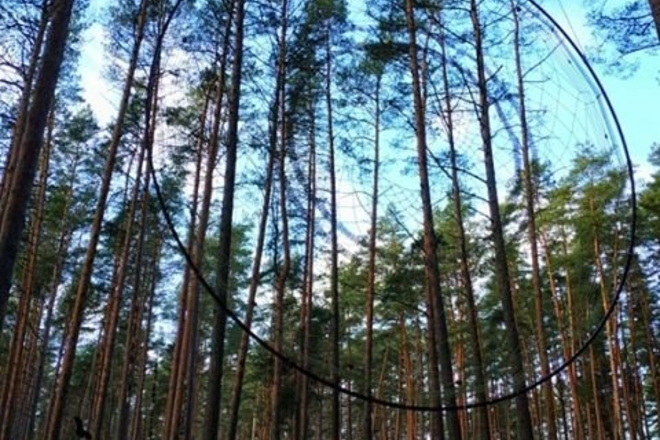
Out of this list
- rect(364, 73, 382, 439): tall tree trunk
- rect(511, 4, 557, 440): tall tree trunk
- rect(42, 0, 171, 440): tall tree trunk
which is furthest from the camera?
rect(42, 0, 171, 440): tall tree trunk

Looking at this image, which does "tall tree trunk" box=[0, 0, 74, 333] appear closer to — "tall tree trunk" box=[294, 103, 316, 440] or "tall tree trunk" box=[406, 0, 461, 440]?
"tall tree trunk" box=[406, 0, 461, 440]

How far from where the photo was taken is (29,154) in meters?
4.59

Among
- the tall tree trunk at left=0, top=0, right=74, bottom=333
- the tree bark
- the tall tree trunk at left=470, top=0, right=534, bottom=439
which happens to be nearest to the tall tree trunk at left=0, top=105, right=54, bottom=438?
the tree bark

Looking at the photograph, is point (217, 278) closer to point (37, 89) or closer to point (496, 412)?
point (37, 89)

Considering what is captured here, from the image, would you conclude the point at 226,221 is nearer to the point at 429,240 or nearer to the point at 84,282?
the point at 429,240

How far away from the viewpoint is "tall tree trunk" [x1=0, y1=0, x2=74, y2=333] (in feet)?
14.0

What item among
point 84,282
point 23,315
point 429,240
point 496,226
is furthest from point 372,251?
point 23,315

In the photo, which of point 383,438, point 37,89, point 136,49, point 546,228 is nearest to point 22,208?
point 37,89

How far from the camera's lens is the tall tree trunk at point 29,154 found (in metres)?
4.28

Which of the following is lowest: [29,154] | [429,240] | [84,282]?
[29,154]

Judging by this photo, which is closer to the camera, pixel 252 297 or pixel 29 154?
pixel 29 154

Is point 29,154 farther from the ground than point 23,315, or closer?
closer

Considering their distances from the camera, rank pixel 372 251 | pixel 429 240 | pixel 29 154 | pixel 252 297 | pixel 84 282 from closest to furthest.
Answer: pixel 29 154 < pixel 429 240 < pixel 84 282 < pixel 252 297 < pixel 372 251

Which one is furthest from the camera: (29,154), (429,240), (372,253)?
(372,253)
